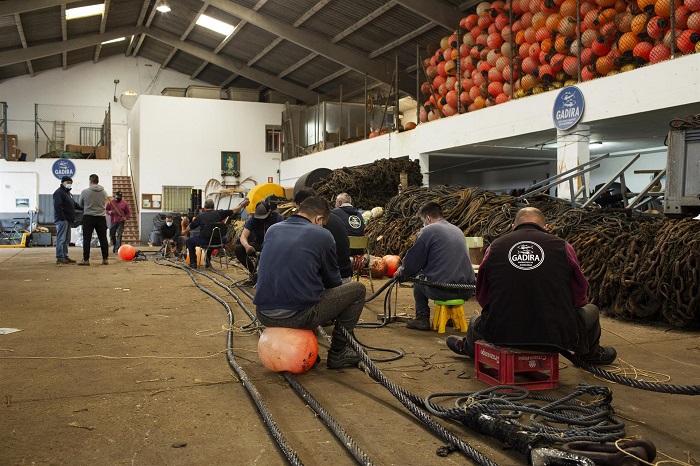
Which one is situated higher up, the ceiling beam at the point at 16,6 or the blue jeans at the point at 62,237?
the ceiling beam at the point at 16,6

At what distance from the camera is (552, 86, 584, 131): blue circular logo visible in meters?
11.0

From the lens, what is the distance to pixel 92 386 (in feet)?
13.7

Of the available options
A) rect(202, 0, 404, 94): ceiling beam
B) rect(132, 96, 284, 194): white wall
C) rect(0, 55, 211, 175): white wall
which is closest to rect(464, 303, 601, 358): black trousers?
rect(202, 0, 404, 94): ceiling beam

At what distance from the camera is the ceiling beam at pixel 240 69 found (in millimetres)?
24281

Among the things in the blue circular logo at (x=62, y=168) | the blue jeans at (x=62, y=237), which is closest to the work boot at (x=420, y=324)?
the blue jeans at (x=62, y=237)

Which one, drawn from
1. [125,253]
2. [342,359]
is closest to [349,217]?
[342,359]

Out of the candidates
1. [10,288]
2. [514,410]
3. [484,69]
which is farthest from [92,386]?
[484,69]

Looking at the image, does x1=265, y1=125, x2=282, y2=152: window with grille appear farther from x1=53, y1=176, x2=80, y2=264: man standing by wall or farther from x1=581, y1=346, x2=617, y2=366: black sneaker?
x1=581, y1=346, x2=617, y2=366: black sneaker

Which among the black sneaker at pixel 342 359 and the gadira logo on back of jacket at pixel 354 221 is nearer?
the black sneaker at pixel 342 359

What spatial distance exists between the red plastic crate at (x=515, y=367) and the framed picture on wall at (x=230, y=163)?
22004mm

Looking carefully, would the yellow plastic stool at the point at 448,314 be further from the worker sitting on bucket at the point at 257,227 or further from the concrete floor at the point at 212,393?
the worker sitting on bucket at the point at 257,227

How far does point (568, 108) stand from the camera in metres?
11.2

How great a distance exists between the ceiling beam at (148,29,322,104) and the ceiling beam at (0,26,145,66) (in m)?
0.93

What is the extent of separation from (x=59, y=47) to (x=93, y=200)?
13.4 meters
